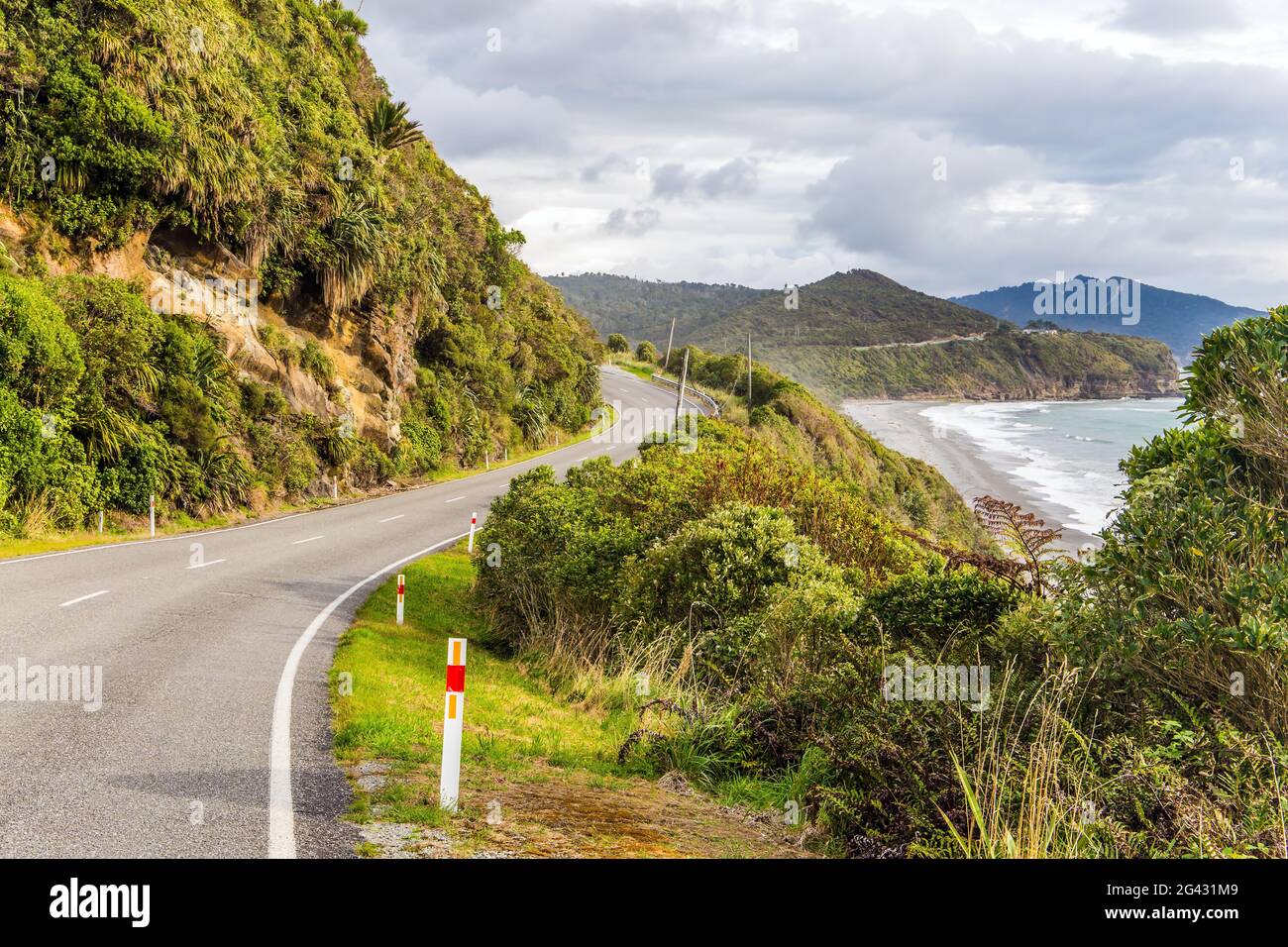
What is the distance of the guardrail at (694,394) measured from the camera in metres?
56.4

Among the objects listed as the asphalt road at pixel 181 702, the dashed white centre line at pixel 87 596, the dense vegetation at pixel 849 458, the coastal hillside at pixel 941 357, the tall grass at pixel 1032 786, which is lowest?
the asphalt road at pixel 181 702

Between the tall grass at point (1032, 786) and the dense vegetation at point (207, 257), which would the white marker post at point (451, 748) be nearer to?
the tall grass at point (1032, 786)

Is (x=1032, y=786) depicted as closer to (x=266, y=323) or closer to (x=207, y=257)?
(x=207, y=257)

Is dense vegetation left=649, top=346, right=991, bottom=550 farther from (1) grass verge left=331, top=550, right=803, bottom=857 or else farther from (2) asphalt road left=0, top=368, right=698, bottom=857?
(1) grass verge left=331, top=550, right=803, bottom=857

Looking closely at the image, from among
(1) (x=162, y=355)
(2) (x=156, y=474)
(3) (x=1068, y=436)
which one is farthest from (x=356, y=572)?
(3) (x=1068, y=436)

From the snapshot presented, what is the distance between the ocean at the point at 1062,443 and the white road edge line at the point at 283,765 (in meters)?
17.6

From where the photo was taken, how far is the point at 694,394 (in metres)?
64.1

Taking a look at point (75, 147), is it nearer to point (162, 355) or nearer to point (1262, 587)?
point (162, 355)

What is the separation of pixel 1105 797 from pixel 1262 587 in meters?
1.46

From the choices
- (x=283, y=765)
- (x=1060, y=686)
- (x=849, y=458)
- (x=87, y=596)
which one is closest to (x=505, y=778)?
(x=283, y=765)

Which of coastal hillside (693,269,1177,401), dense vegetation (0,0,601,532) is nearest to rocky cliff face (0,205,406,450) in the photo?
dense vegetation (0,0,601,532)

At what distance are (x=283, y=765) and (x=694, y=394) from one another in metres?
58.5

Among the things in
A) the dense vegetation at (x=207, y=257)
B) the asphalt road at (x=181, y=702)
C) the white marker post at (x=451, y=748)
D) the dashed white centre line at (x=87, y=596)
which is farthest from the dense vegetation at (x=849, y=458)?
the white marker post at (x=451, y=748)

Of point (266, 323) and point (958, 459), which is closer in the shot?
point (266, 323)
